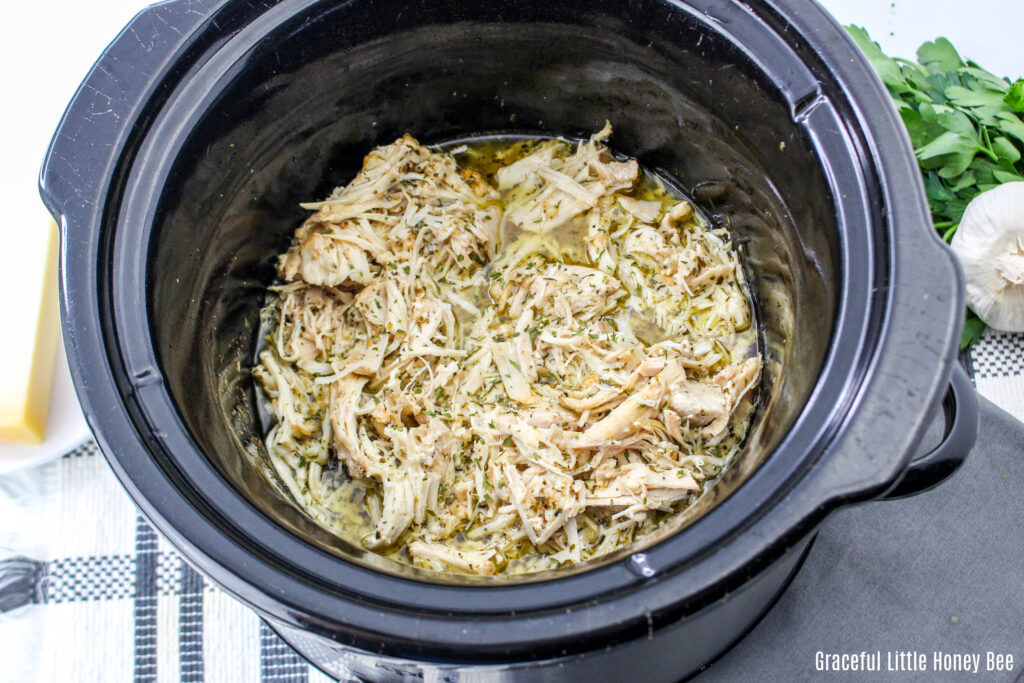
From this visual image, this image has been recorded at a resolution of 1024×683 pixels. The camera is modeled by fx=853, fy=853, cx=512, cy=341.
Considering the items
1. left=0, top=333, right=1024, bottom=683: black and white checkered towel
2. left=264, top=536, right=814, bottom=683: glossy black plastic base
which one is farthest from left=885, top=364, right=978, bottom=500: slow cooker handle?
left=0, top=333, right=1024, bottom=683: black and white checkered towel

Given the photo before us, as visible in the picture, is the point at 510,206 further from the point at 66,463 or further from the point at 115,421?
the point at 66,463

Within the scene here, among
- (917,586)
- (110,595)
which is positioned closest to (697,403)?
(917,586)

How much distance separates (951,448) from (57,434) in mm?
2229

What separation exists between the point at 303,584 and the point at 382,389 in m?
0.73

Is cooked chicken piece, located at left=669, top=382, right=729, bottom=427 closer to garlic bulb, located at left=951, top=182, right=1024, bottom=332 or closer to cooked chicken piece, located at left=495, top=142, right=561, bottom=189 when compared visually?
cooked chicken piece, located at left=495, top=142, right=561, bottom=189

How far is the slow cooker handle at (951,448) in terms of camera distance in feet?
4.81

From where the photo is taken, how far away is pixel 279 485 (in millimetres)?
1969

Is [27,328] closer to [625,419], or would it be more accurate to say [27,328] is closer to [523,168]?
[523,168]

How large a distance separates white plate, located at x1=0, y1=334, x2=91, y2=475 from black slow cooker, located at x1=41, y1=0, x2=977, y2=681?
631 millimetres

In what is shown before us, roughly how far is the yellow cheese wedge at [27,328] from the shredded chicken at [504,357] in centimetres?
70

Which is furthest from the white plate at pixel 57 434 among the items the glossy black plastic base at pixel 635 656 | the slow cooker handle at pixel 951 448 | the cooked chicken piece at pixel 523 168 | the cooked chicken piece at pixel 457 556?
the slow cooker handle at pixel 951 448

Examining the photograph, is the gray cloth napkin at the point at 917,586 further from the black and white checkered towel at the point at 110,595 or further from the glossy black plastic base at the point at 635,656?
the black and white checkered towel at the point at 110,595

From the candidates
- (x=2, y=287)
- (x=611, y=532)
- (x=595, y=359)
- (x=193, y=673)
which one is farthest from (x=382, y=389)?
(x=2, y=287)

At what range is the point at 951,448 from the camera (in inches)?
58.2
